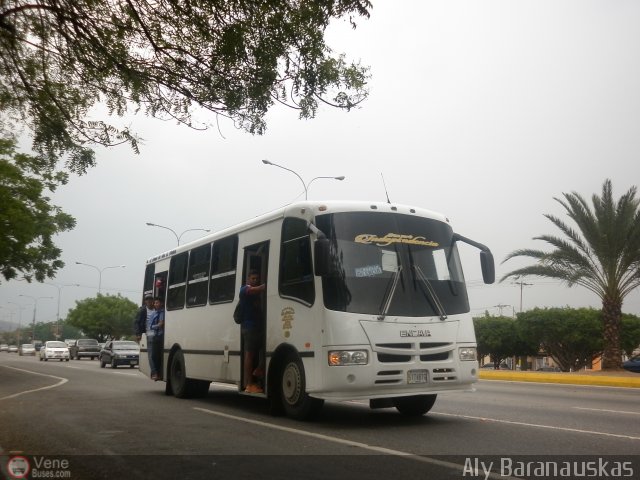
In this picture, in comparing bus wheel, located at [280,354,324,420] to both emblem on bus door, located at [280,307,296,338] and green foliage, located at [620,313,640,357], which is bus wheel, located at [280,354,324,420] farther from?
green foliage, located at [620,313,640,357]

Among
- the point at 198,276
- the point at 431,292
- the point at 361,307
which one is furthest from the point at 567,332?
the point at 361,307

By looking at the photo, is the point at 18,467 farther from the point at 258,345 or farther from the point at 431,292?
the point at 431,292

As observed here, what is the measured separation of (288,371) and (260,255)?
216cm

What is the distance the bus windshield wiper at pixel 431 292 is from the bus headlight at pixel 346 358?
1.40 metres

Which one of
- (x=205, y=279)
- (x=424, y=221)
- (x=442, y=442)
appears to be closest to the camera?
(x=442, y=442)

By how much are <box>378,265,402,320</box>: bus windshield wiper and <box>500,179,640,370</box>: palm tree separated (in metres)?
17.8

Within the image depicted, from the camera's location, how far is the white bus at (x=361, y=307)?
8961mm

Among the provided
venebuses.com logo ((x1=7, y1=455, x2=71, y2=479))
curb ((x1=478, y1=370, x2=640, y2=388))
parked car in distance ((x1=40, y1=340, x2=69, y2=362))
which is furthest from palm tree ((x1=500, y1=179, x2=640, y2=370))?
parked car in distance ((x1=40, y1=340, x2=69, y2=362))

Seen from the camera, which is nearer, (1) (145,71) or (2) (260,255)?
(1) (145,71)

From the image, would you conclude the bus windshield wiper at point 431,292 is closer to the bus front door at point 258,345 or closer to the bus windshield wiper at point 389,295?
the bus windshield wiper at point 389,295

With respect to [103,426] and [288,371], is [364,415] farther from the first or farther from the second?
[103,426]

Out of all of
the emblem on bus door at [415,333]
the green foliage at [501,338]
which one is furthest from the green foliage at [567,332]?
the emblem on bus door at [415,333]

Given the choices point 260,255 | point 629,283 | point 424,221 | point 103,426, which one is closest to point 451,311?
point 424,221

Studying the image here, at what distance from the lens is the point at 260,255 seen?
1121 centimetres
